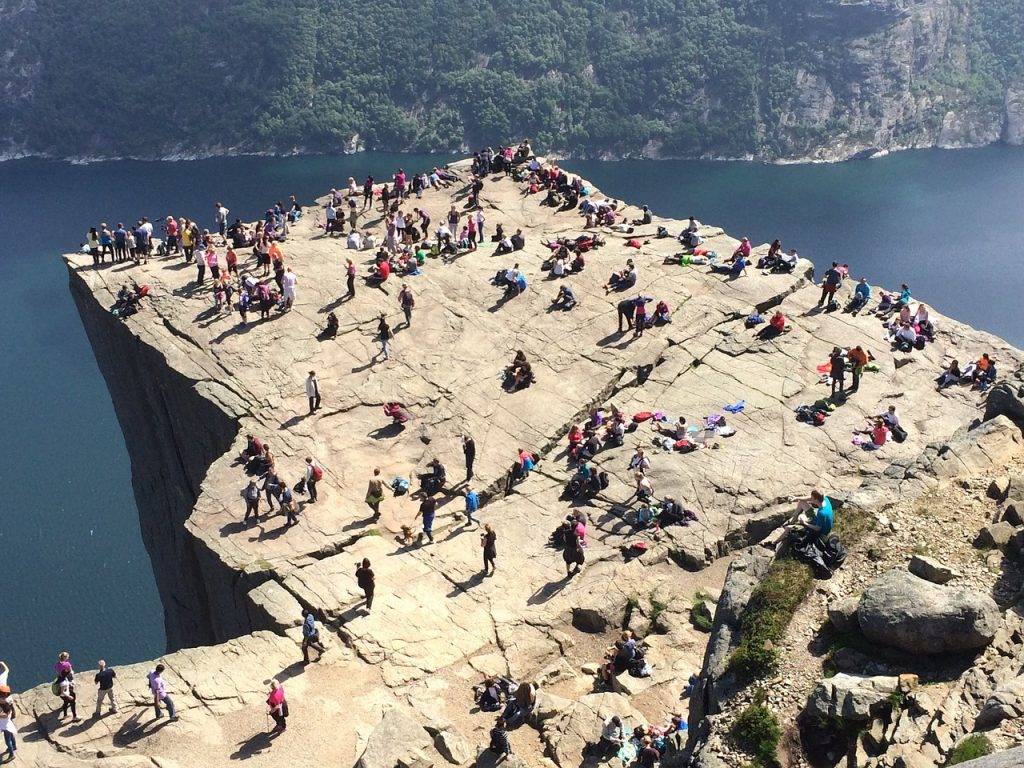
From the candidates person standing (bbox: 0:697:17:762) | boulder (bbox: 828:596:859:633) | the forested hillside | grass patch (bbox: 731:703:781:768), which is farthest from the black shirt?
the forested hillside

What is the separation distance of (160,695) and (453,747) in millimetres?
8465

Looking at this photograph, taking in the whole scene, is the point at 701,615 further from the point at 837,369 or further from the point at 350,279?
the point at 350,279

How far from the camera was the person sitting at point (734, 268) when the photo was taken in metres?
56.5

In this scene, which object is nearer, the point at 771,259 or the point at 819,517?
the point at 819,517

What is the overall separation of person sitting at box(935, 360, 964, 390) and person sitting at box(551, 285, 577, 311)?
1735 centimetres

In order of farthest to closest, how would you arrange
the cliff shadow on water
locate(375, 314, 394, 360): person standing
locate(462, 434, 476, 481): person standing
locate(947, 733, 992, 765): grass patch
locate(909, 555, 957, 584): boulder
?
1. locate(375, 314, 394, 360): person standing
2. the cliff shadow on water
3. locate(462, 434, 476, 481): person standing
4. locate(909, 555, 957, 584): boulder
5. locate(947, 733, 992, 765): grass patch

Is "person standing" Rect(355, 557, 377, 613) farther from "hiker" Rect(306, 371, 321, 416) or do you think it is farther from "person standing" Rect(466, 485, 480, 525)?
"hiker" Rect(306, 371, 321, 416)

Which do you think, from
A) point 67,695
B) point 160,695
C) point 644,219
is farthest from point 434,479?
point 644,219

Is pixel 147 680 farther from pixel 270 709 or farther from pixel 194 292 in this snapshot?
pixel 194 292

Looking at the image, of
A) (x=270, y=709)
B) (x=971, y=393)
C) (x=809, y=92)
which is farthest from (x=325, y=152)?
(x=270, y=709)

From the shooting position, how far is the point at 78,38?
194 meters

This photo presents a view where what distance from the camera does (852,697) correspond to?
2342 centimetres

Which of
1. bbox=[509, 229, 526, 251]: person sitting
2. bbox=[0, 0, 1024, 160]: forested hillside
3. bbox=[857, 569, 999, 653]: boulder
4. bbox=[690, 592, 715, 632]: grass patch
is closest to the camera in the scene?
bbox=[857, 569, 999, 653]: boulder

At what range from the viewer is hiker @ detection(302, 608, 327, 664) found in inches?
1310
